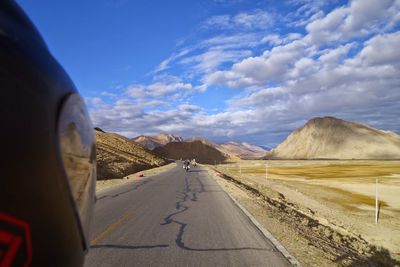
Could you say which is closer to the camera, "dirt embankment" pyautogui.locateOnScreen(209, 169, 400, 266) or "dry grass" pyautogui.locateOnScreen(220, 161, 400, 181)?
"dirt embankment" pyautogui.locateOnScreen(209, 169, 400, 266)

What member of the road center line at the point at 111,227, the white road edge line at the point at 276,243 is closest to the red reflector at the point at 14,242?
the white road edge line at the point at 276,243

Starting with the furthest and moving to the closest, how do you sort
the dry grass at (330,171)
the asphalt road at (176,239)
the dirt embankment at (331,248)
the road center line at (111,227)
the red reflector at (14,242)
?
the dry grass at (330,171) < the road center line at (111,227) < the dirt embankment at (331,248) < the asphalt road at (176,239) < the red reflector at (14,242)

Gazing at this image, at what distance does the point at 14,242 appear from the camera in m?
1.32

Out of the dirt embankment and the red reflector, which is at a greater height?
the red reflector

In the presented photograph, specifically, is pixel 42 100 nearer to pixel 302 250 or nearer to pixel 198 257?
pixel 198 257

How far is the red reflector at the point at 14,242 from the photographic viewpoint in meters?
1.28

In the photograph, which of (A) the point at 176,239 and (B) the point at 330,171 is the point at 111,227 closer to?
(A) the point at 176,239

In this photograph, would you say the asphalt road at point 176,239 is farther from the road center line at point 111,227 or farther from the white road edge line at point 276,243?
the white road edge line at point 276,243

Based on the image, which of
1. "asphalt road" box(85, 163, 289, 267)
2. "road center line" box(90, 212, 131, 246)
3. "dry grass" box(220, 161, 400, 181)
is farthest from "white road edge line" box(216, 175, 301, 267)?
"dry grass" box(220, 161, 400, 181)

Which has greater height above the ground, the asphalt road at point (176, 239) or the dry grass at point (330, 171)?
the dry grass at point (330, 171)

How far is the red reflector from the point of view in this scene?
1.28 m

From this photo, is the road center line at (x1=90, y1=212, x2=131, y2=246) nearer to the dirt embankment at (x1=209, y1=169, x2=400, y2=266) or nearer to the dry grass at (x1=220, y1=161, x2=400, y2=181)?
the dirt embankment at (x1=209, y1=169, x2=400, y2=266)

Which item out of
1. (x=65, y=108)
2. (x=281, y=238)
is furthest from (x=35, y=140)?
(x=281, y=238)

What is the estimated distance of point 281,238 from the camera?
9.77 meters
